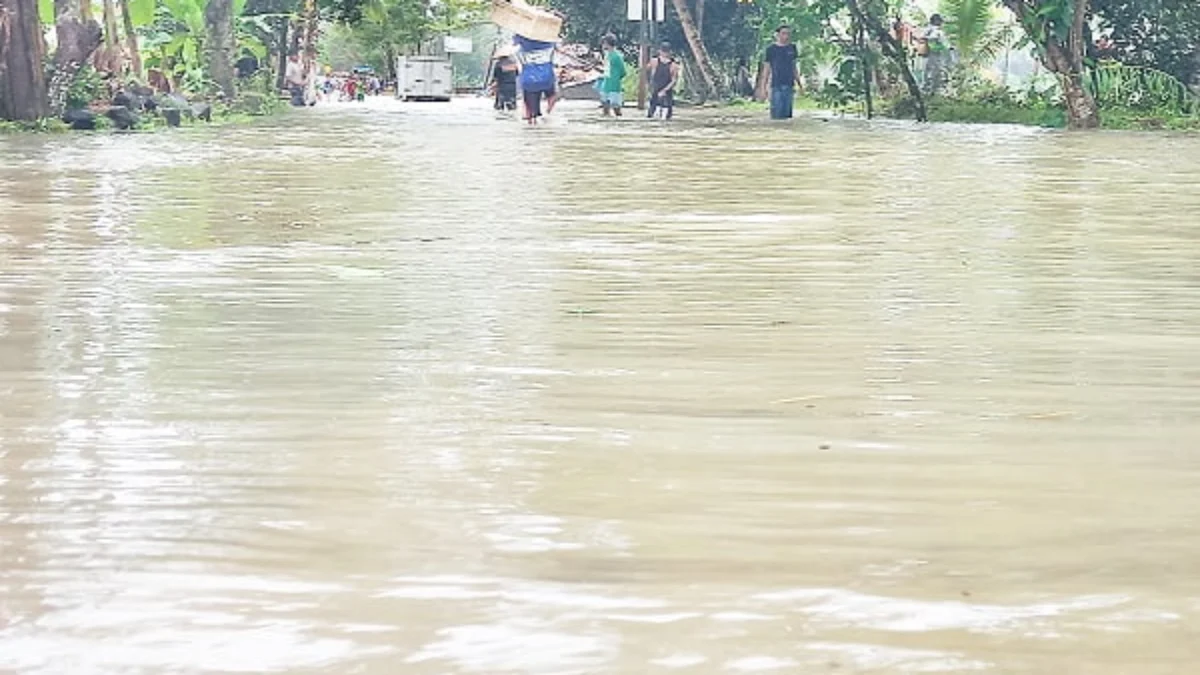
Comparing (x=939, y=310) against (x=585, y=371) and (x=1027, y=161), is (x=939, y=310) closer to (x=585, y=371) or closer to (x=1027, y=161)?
(x=585, y=371)

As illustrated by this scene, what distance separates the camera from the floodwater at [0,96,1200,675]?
242 cm

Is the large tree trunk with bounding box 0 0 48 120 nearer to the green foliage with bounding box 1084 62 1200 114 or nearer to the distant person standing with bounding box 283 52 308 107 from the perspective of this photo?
the green foliage with bounding box 1084 62 1200 114

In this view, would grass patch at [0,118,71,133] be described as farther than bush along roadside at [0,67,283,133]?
No

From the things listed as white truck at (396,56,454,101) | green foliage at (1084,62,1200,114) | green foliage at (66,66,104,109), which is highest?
green foliage at (66,66,104,109)

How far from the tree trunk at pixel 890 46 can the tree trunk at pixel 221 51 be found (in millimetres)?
9220

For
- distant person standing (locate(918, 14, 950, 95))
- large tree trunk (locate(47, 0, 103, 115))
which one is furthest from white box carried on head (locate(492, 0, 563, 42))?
distant person standing (locate(918, 14, 950, 95))

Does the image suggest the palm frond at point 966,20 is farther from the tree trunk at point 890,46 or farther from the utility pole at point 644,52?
the utility pole at point 644,52

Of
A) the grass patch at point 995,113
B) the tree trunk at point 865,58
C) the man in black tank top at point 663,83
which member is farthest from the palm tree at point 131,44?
the grass patch at point 995,113

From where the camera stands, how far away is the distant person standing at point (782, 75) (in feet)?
92.0

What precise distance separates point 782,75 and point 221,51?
8.47m

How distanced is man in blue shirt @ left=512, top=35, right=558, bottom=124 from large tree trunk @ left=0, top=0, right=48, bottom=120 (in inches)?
247

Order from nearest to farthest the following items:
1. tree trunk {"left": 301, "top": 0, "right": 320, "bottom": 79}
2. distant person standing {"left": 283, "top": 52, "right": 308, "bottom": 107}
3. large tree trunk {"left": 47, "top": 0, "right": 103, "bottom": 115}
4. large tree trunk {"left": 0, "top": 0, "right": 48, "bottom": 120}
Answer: large tree trunk {"left": 0, "top": 0, "right": 48, "bottom": 120}
large tree trunk {"left": 47, "top": 0, "right": 103, "bottom": 115}
tree trunk {"left": 301, "top": 0, "right": 320, "bottom": 79}
distant person standing {"left": 283, "top": 52, "right": 308, "bottom": 107}

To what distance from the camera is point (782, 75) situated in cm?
2830

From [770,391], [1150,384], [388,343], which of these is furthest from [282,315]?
[1150,384]
